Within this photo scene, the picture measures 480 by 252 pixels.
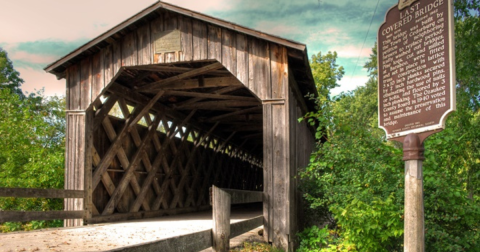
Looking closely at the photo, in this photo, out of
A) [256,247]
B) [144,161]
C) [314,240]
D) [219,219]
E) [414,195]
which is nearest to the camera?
[414,195]

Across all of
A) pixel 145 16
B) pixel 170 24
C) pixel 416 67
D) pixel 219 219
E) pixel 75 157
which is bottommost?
pixel 219 219

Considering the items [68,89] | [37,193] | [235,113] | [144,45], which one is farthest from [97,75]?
[235,113]

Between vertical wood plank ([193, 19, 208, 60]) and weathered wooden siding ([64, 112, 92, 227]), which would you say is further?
weathered wooden siding ([64, 112, 92, 227])

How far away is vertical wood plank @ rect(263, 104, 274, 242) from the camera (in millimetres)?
8320

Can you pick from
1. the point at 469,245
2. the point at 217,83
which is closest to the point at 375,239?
the point at 469,245

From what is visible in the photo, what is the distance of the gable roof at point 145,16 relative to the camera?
27.5 ft

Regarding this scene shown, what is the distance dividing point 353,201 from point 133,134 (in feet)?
22.4

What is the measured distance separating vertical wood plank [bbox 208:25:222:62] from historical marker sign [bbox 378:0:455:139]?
4088 mm

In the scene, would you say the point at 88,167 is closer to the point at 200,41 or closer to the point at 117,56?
the point at 117,56

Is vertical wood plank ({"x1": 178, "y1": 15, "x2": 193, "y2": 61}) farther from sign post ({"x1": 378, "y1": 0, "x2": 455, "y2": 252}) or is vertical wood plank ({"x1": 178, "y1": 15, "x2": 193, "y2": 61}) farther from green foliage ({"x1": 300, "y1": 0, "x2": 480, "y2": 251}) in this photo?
sign post ({"x1": 378, "y1": 0, "x2": 455, "y2": 252})

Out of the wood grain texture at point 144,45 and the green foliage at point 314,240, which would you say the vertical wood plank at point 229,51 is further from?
the green foliage at point 314,240

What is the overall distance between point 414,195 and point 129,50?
680 centimetres

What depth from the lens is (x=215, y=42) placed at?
29.7 ft

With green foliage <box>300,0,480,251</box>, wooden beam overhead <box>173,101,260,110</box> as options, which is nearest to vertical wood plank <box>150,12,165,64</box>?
green foliage <box>300,0,480,251</box>
